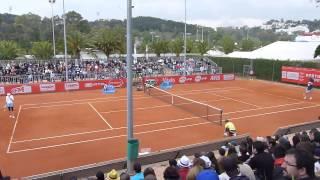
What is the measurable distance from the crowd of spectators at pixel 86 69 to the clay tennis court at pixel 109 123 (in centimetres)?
552

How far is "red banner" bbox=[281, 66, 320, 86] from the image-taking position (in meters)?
39.0

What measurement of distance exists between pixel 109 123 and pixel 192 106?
24.7 feet

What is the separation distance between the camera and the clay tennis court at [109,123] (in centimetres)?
1698

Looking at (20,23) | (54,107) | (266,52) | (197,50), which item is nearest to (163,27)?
(20,23)

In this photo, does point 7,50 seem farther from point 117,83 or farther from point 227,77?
point 227,77

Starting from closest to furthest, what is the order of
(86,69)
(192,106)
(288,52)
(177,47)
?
(192,106) < (86,69) < (288,52) < (177,47)

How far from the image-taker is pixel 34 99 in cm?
3306

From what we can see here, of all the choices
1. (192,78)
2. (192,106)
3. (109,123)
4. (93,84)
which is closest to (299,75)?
(192,78)

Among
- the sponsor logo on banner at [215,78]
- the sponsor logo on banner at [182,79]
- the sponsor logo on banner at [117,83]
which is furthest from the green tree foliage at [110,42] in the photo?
the sponsor logo on banner at [215,78]

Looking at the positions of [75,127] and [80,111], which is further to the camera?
[80,111]

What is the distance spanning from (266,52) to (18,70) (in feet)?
113

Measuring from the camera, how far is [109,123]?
2316cm

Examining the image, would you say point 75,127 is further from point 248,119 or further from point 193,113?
point 248,119

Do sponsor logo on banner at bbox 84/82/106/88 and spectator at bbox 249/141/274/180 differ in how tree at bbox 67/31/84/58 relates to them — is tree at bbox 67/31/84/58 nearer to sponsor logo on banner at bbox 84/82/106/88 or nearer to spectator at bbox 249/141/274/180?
sponsor logo on banner at bbox 84/82/106/88
